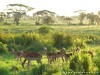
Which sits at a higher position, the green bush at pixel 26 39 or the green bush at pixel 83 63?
the green bush at pixel 83 63

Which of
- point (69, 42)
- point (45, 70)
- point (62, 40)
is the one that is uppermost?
point (45, 70)

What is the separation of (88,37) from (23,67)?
16.5 metres

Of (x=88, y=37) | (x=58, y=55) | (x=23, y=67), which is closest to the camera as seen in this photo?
(x=23, y=67)

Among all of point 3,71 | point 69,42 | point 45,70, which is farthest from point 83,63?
point 69,42

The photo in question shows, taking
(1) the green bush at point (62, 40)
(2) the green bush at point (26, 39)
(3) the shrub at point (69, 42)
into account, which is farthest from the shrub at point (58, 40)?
(2) the green bush at point (26, 39)

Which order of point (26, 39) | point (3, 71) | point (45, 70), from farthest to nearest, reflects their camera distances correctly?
point (26, 39), point (3, 71), point (45, 70)

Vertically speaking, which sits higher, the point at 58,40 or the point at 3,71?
the point at 3,71

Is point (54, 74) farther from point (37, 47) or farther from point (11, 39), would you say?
point (11, 39)

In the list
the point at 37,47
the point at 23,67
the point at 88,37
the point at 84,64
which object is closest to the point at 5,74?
the point at 23,67

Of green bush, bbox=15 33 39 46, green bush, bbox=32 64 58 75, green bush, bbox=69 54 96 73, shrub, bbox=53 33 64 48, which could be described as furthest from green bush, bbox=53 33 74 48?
green bush, bbox=32 64 58 75

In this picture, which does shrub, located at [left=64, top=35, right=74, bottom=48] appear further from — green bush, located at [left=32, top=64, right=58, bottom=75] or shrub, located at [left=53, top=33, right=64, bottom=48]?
green bush, located at [left=32, top=64, right=58, bottom=75]

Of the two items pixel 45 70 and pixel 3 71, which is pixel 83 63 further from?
pixel 3 71

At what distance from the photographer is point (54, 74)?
1149 cm

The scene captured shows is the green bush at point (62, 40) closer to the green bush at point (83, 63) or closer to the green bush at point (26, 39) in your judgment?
the green bush at point (26, 39)
